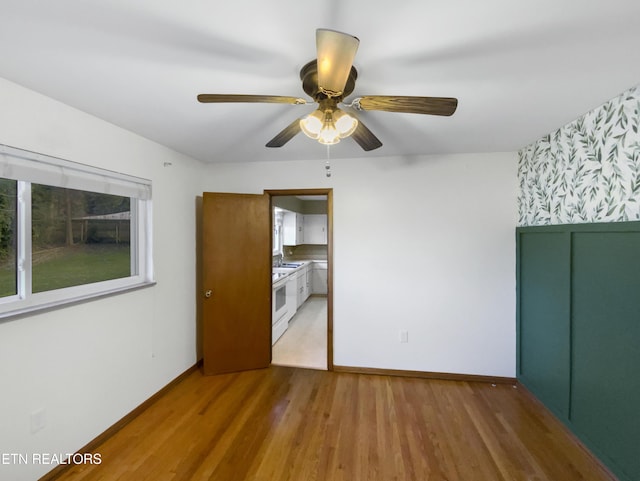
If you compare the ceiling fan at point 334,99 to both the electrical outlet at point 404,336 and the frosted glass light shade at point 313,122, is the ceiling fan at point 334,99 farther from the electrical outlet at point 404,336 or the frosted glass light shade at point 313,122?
the electrical outlet at point 404,336

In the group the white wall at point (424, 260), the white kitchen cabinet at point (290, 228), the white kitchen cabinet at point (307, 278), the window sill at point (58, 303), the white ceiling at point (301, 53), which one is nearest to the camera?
the white ceiling at point (301, 53)

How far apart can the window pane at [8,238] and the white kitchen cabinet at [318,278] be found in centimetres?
531

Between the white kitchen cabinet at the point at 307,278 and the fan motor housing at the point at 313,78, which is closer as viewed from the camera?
the fan motor housing at the point at 313,78

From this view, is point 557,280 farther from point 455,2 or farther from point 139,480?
point 139,480

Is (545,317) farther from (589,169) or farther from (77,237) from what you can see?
(77,237)

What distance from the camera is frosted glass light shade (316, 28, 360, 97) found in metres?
0.92

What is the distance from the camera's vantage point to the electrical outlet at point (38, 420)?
5.38 feet

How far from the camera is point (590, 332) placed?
6.48ft

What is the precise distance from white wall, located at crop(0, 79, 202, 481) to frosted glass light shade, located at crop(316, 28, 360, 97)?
177 centimetres

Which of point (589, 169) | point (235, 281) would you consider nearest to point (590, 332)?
point (589, 169)

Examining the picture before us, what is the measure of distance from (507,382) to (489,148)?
235 cm

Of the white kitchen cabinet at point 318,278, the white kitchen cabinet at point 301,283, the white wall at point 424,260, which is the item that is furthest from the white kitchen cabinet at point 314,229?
the white wall at point 424,260

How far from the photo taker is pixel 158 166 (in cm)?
262

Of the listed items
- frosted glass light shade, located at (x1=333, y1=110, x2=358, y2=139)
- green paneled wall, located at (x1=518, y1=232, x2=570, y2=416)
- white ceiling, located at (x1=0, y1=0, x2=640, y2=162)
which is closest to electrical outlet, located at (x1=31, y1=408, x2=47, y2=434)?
white ceiling, located at (x1=0, y1=0, x2=640, y2=162)
